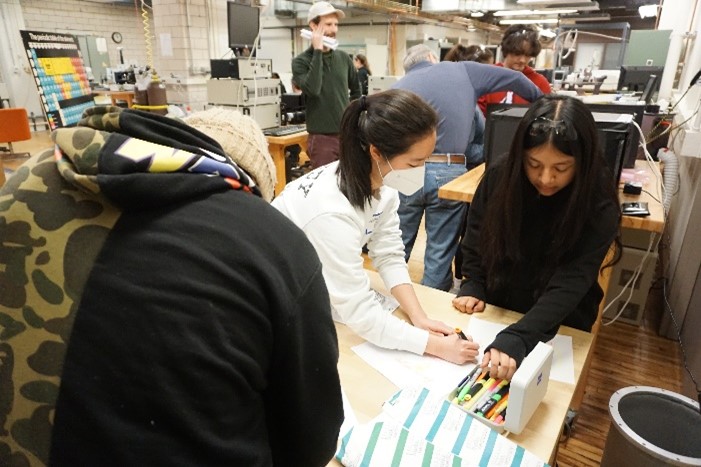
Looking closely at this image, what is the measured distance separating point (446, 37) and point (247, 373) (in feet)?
38.9

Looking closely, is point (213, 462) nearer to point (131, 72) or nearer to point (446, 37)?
point (131, 72)

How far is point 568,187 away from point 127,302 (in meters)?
1.21

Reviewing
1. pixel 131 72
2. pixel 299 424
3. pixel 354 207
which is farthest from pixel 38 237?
pixel 131 72

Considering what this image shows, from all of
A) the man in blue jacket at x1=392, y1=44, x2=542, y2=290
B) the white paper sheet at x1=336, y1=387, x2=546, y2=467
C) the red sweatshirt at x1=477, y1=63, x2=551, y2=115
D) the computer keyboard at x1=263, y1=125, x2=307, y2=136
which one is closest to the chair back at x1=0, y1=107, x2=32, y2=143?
the computer keyboard at x1=263, y1=125, x2=307, y2=136

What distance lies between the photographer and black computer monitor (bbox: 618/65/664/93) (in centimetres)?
433

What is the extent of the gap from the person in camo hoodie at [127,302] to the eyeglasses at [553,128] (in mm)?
993

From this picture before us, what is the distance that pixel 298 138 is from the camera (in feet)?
12.7

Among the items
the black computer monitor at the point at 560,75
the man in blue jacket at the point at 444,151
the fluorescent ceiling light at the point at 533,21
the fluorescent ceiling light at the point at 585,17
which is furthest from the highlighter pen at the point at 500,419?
the fluorescent ceiling light at the point at 533,21

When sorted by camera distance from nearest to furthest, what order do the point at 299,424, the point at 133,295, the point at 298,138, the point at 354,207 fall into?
the point at 133,295 → the point at 299,424 → the point at 354,207 → the point at 298,138

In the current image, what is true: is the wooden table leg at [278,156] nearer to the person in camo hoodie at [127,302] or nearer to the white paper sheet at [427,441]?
the white paper sheet at [427,441]

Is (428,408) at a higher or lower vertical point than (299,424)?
lower

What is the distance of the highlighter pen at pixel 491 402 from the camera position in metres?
0.92

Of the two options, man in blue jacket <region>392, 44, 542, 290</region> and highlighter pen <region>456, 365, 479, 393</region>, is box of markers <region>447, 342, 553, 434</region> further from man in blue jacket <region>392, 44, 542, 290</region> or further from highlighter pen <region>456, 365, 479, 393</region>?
man in blue jacket <region>392, 44, 542, 290</region>

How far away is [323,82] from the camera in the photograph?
136 inches
